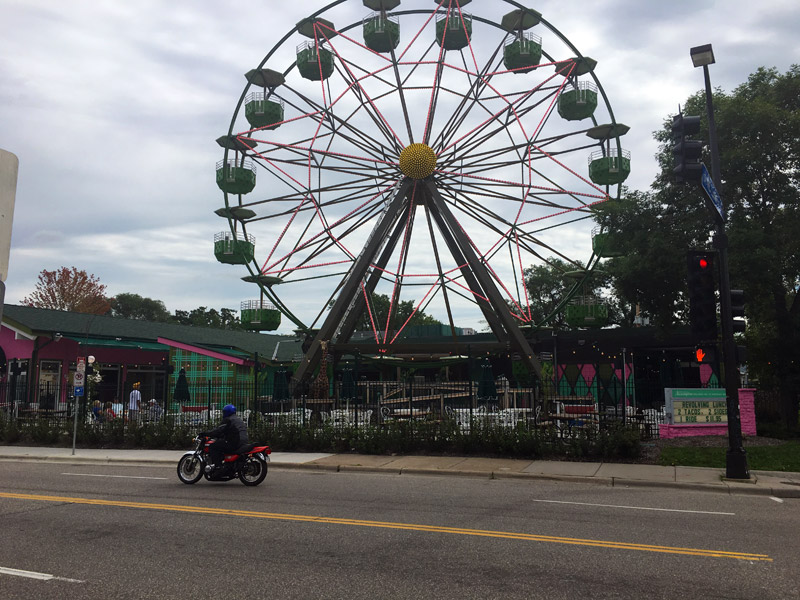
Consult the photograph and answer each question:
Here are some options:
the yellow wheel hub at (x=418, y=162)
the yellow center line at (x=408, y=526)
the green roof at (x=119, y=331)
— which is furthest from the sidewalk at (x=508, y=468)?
the green roof at (x=119, y=331)

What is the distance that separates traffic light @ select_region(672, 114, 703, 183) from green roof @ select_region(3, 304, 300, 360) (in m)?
29.8

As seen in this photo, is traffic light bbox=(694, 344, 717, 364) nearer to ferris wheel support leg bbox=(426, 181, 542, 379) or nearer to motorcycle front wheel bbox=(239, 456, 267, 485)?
motorcycle front wheel bbox=(239, 456, 267, 485)

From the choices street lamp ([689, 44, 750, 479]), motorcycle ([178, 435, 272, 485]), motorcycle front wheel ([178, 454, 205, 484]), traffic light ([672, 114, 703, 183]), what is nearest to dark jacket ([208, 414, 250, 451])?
motorcycle ([178, 435, 272, 485])

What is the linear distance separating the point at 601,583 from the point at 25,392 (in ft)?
109

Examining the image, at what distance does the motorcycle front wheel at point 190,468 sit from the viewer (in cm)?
1314

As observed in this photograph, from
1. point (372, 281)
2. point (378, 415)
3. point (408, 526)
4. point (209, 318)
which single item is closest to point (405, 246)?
point (372, 281)

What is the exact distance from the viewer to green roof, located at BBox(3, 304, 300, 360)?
34125mm

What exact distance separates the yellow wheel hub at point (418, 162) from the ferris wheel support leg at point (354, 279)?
59 centimetres

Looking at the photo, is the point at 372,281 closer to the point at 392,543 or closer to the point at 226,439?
the point at 226,439

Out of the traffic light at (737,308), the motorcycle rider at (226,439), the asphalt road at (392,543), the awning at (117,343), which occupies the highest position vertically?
the awning at (117,343)

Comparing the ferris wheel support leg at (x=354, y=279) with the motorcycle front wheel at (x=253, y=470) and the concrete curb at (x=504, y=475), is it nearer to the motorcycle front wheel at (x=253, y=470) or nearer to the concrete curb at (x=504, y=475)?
the concrete curb at (x=504, y=475)

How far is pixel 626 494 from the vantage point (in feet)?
39.5

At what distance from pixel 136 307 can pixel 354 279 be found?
83.7 metres

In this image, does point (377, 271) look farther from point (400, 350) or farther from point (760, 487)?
point (760, 487)
